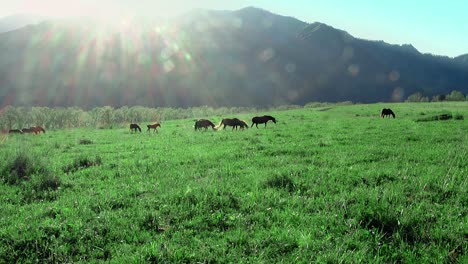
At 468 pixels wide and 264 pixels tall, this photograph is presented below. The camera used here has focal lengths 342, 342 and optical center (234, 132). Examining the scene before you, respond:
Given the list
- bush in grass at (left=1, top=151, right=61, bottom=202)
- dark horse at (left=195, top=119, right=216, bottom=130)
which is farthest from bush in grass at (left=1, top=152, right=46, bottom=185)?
dark horse at (left=195, top=119, right=216, bottom=130)

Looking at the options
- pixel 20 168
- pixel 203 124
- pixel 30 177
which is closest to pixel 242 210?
pixel 30 177

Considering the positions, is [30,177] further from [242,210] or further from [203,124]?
[203,124]

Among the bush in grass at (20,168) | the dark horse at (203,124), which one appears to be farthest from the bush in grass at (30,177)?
the dark horse at (203,124)

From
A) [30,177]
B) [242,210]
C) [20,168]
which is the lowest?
[242,210]

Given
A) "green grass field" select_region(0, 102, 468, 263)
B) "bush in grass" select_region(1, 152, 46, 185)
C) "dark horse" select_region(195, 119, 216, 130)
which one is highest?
"dark horse" select_region(195, 119, 216, 130)

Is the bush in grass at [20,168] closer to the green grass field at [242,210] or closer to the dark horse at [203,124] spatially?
the green grass field at [242,210]

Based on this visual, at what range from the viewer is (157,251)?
22.0 ft

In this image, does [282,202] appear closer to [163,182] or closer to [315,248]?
[315,248]

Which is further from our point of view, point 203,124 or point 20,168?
point 203,124

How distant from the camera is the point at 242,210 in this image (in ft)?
28.9

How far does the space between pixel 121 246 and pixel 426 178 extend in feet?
30.2

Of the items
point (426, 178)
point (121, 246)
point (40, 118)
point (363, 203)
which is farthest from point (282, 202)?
point (40, 118)

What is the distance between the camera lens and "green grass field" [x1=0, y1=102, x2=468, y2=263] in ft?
22.3

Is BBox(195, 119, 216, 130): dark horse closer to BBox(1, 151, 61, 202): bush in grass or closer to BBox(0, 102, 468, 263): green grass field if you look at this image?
BBox(0, 102, 468, 263): green grass field
